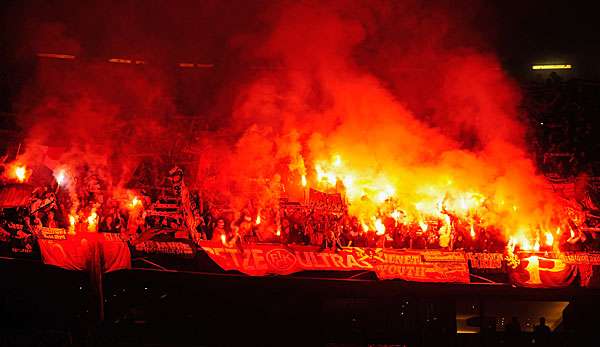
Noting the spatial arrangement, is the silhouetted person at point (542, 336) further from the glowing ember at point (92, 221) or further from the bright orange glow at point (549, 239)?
the glowing ember at point (92, 221)

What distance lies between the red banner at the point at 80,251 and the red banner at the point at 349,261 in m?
1.68

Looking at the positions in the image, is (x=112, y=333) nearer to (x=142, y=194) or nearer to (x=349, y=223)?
(x=142, y=194)

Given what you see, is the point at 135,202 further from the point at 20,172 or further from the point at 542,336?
the point at 542,336

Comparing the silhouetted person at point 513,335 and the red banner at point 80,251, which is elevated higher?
the red banner at point 80,251

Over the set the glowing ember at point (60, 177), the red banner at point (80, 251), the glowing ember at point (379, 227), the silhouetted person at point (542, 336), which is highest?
the glowing ember at point (60, 177)

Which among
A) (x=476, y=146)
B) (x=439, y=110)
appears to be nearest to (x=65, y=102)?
(x=439, y=110)

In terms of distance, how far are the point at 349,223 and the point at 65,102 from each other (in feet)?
21.7

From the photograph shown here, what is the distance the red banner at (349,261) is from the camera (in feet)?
26.8

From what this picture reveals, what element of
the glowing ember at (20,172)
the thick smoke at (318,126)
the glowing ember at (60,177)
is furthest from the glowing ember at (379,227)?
the glowing ember at (20,172)

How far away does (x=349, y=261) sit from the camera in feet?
27.0

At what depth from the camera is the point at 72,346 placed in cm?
857

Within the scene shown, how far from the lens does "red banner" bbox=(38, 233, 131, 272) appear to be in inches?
334

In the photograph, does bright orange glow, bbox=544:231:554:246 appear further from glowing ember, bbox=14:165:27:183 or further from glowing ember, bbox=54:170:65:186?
glowing ember, bbox=14:165:27:183

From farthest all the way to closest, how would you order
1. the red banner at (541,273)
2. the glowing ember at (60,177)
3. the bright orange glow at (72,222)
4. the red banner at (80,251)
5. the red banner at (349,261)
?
1. the glowing ember at (60,177)
2. the bright orange glow at (72,222)
3. the red banner at (80,251)
4. the red banner at (349,261)
5. the red banner at (541,273)
